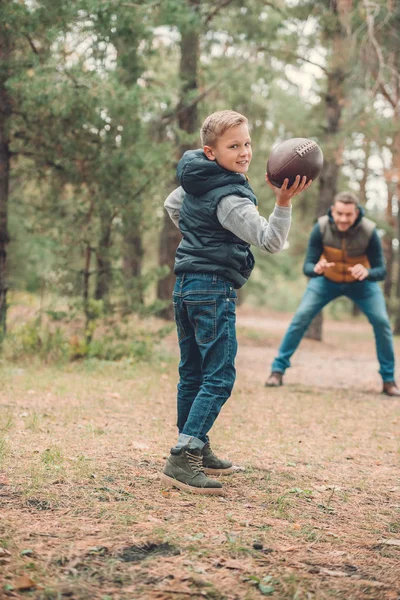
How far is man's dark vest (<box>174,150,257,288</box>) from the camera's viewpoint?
13.1ft

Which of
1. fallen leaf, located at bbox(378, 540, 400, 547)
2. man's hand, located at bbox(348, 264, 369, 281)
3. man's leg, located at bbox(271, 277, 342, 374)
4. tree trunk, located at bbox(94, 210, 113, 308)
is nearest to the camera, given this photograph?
fallen leaf, located at bbox(378, 540, 400, 547)

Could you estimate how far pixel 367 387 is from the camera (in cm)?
930

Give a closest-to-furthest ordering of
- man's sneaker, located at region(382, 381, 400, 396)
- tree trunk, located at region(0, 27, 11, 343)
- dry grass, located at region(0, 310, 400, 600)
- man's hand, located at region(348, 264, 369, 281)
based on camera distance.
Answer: dry grass, located at region(0, 310, 400, 600) < man's hand, located at region(348, 264, 369, 281) < man's sneaker, located at region(382, 381, 400, 396) < tree trunk, located at region(0, 27, 11, 343)

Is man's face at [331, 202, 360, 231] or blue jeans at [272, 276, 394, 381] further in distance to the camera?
blue jeans at [272, 276, 394, 381]

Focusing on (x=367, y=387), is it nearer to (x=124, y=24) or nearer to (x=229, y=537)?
(x=124, y=24)

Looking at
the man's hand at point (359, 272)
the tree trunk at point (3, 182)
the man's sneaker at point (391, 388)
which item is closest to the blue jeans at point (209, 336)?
the man's hand at point (359, 272)

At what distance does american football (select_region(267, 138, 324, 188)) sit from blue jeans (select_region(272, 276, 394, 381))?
4339 millimetres

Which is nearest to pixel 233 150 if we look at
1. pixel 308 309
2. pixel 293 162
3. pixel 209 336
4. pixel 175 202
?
pixel 293 162

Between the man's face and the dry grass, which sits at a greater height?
the man's face

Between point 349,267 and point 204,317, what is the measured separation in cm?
456

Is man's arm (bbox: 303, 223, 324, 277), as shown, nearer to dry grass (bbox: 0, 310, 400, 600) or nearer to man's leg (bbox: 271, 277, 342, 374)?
man's leg (bbox: 271, 277, 342, 374)

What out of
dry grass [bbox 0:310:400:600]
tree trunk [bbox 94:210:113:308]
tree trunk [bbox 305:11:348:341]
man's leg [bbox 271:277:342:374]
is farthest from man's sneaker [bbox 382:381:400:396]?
tree trunk [bbox 305:11:348:341]

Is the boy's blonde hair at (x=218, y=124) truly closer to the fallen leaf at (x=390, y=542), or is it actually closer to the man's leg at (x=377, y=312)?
the fallen leaf at (x=390, y=542)

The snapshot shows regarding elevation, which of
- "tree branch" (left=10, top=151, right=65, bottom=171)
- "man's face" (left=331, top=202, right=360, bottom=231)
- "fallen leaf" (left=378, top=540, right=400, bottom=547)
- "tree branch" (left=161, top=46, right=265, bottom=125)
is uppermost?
"tree branch" (left=161, top=46, right=265, bottom=125)
